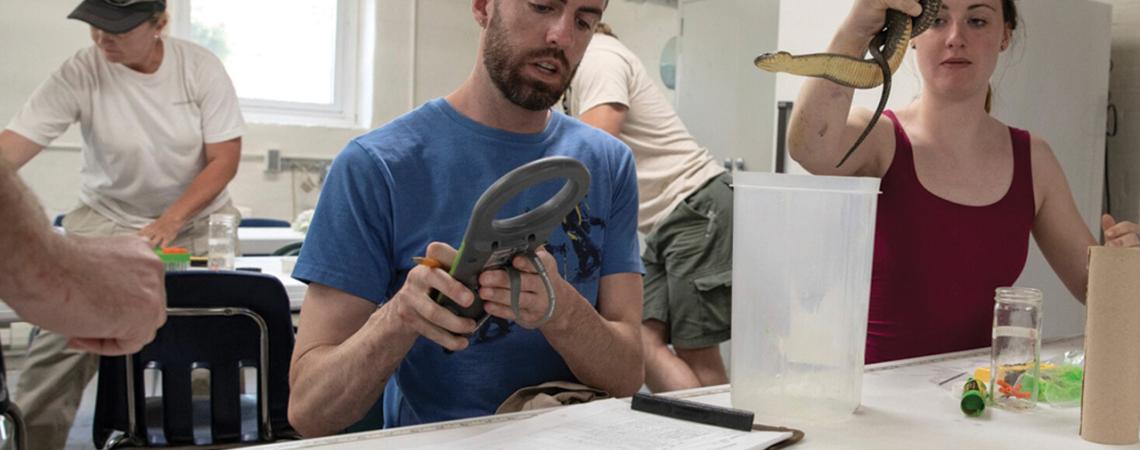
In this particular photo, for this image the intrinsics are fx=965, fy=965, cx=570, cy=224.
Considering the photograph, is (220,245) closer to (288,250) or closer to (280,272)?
(280,272)

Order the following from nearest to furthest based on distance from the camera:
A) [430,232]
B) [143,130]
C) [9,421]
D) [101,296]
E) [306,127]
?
A: [101,296] < [430,232] < [9,421] < [143,130] < [306,127]

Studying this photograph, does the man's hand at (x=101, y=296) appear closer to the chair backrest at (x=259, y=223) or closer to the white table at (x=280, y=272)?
the white table at (x=280, y=272)

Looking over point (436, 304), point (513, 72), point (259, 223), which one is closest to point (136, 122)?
point (259, 223)

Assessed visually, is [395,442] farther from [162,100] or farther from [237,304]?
[162,100]

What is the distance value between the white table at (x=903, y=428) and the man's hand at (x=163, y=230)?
6.77 ft

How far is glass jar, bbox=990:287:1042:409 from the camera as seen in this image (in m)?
1.24

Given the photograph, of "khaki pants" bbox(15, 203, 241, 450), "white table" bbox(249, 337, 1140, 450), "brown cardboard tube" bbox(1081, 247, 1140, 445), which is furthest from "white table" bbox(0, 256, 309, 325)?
"brown cardboard tube" bbox(1081, 247, 1140, 445)

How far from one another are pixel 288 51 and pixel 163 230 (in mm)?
3037

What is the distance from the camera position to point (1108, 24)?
3.39 m

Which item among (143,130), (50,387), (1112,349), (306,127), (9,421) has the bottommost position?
(50,387)

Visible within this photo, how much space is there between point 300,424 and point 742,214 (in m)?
0.66

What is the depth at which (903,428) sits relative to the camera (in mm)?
1103

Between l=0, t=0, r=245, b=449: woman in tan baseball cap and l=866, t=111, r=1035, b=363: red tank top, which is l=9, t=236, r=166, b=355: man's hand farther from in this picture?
l=0, t=0, r=245, b=449: woman in tan baseball cap

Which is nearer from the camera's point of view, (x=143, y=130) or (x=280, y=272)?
(x=280, y=272)
